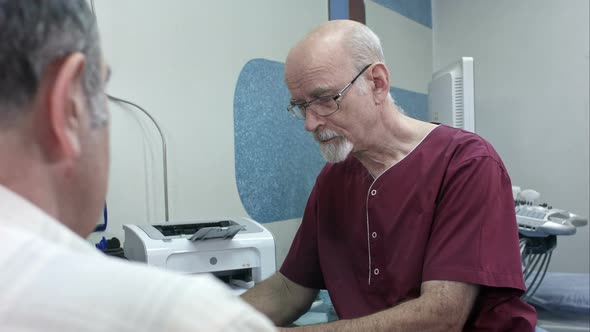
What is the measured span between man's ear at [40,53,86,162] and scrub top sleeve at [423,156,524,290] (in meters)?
0.98

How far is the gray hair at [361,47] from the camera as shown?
148 centimetres

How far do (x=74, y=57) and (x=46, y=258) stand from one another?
156 millimetres

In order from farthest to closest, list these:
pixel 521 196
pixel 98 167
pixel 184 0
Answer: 1. pixel 521 196
2. pixel 184 0
3. pixel 98 167

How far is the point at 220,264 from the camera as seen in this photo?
1.65 m

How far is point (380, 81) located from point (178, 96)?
0.85 metres

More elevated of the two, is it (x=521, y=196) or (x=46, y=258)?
(x=46, y=258)

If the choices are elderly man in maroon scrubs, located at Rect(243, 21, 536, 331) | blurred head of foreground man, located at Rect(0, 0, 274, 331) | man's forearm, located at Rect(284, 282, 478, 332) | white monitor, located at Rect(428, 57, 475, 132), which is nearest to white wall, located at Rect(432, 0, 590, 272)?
white monitor, located at Rect(428, 57, 475, 132)

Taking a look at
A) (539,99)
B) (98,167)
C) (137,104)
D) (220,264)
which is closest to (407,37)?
(539,99)

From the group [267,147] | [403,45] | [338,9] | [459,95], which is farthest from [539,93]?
[267,147]

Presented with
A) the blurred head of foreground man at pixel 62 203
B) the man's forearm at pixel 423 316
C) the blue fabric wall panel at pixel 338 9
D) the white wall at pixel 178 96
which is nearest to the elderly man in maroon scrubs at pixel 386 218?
the man's forearm at pixel 423 316

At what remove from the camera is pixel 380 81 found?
1510mm

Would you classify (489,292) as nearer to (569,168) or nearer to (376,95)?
(376,95)

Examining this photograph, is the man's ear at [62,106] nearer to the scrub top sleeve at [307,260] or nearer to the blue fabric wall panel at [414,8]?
the scrub top sleeve at [307,260]

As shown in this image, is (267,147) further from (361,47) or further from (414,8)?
(414,8)
